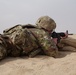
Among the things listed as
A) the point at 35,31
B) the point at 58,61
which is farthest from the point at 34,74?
the point at 35,31

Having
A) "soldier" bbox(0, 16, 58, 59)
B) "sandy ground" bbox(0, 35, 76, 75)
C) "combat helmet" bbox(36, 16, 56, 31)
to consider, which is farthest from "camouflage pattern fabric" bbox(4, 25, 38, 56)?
"combat helmet" bbox(36, 16, 56, 31)

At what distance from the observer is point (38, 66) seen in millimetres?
4488

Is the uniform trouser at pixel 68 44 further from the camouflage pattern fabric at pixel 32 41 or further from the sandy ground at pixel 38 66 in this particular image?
the sandy ground at pixel 38 66

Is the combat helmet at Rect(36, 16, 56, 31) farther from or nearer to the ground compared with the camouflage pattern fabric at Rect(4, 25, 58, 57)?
farther from the ground

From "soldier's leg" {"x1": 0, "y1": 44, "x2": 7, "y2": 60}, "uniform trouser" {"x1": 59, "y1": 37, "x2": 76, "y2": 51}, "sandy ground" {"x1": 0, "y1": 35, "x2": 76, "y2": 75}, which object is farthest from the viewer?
"uniform trouser" {"x1": 59, "y1": 37, "x2": 76, "y2": 51}

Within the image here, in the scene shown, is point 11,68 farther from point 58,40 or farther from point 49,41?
point 58,40

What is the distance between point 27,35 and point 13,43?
1.27ft

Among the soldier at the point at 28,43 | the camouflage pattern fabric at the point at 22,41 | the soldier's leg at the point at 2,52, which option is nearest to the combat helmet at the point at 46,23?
the soldier at the point at 28,43

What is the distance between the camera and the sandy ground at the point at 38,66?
4.17 m

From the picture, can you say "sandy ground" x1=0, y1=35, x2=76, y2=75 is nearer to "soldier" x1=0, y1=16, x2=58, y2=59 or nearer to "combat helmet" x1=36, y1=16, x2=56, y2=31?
"soldier" x1=0, y1=16, x2=58, y2=59

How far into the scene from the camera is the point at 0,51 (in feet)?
16.2

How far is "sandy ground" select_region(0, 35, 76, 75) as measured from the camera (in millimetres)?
4168

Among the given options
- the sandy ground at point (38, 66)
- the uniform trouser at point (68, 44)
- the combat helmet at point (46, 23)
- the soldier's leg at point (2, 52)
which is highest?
the combat helmet at point (46, 23)

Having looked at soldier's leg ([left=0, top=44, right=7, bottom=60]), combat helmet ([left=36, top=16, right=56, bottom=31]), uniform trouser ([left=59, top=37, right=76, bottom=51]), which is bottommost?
uniform trouser ([left=59, top=37, right=76, bottom=51])
